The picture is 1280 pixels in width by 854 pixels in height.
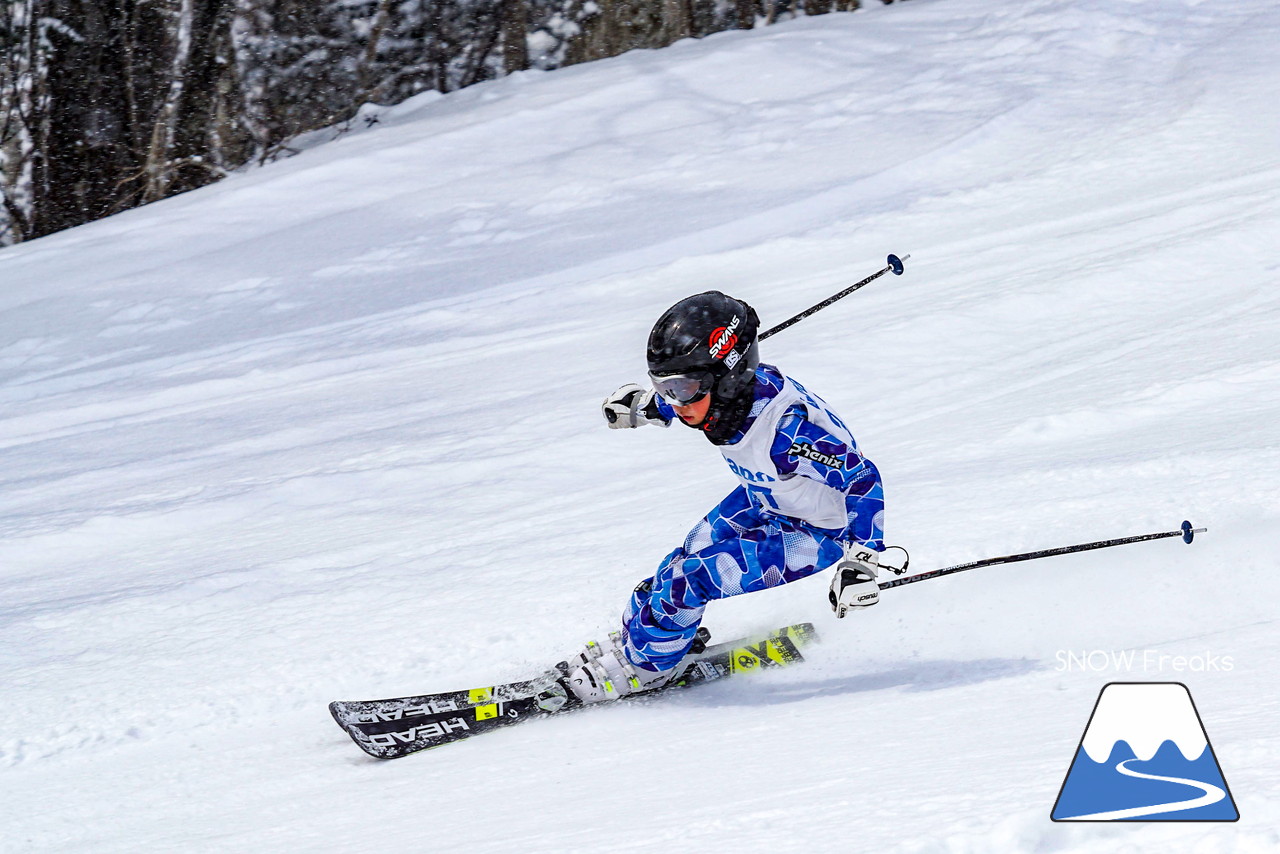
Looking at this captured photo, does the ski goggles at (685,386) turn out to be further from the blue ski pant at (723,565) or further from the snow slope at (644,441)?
the snow slope at (644,441)

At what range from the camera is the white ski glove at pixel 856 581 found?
3205 millimetres

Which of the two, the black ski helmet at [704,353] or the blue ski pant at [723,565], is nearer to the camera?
the black ski helmet at [704,353]

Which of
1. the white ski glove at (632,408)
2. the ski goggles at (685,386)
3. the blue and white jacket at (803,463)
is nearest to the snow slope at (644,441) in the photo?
the blue and white jacket at (803,463)

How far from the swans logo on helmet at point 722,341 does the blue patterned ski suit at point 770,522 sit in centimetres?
15

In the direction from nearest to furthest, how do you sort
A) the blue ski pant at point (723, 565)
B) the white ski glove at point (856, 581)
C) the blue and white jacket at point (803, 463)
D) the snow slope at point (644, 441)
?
1. the snow slope at point (644, 441)
2. the white ski glove at point (856, 581)
3. the blue and white jacket at point (803, 463)
4. the blue ski pant at point (723, 565)

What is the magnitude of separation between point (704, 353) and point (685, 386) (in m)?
0.12

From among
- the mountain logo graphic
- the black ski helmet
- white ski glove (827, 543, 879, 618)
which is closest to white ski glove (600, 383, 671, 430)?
the black ski helmet

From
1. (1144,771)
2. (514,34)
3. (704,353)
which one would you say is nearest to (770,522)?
(704,353)

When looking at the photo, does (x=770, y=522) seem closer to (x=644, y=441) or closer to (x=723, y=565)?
(x=723, y=565)

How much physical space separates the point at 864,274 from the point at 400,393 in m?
3.02

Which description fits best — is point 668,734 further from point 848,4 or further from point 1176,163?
point 848,4

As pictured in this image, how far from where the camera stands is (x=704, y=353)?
11.2 ft

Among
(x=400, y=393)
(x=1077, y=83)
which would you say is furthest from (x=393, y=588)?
(x=1077, y=83)

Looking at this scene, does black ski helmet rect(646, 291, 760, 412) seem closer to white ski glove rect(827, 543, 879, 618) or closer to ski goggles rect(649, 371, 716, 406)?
ski goggles rect(649, 371, 716, 406)
